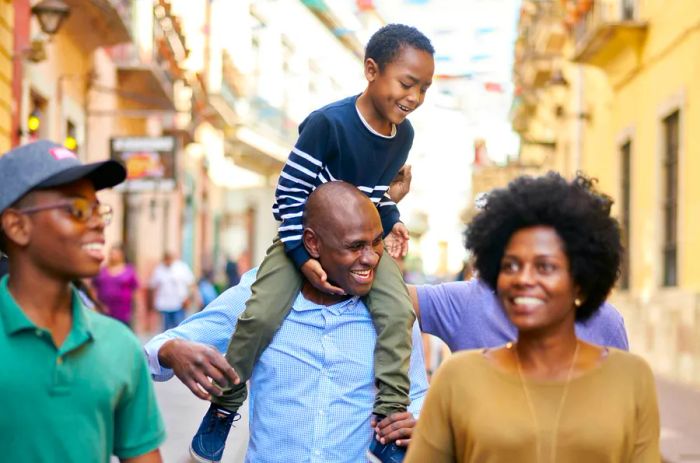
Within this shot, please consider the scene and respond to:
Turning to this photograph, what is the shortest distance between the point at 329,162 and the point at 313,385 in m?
0.82

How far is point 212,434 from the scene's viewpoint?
4.73 metres

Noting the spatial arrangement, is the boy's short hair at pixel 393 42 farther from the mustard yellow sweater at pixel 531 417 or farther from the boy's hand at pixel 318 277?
the mustard yellow sweater at pixel 531 417

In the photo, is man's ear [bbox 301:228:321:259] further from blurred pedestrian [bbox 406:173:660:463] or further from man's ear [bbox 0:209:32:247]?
man's ear [bbox 0:209:32:247]

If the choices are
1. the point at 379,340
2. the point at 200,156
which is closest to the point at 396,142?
the point at 379,340

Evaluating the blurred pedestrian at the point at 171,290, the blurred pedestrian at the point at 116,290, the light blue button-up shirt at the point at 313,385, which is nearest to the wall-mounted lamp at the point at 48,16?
the blurred pedestrian at the point at 116,290

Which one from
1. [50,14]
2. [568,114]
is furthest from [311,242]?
[568,114]

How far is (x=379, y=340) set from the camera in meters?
4.45

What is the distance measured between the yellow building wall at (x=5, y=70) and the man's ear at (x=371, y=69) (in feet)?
38.4

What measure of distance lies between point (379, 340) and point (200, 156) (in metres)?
35.6

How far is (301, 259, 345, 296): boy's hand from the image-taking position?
448cm

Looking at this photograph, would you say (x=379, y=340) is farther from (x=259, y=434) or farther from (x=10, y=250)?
(x=10, y=250)

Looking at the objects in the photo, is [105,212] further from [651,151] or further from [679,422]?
[651,151]

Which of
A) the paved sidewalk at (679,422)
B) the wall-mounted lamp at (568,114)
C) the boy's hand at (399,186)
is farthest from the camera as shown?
the wall-mounted lamp at (568,114)

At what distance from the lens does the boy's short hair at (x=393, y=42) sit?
5.04 m
